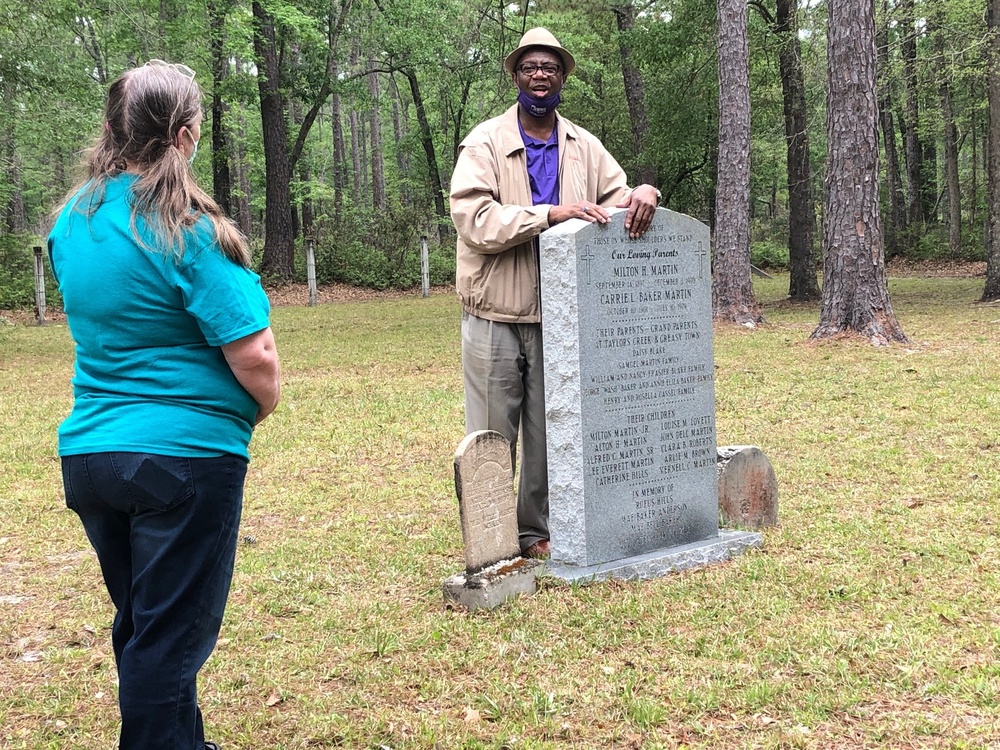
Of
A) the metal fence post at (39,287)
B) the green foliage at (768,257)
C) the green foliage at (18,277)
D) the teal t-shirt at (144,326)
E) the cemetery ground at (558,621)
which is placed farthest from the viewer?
the green foliage at (768,257)

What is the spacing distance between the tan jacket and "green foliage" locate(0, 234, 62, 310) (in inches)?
688

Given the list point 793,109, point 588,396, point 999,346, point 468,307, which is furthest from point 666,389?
point 793,109

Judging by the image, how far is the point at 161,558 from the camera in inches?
84.9

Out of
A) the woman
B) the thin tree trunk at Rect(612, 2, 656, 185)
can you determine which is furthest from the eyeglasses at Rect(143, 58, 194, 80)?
the thin tree trunk at Rect(612, 2, 656, 185)

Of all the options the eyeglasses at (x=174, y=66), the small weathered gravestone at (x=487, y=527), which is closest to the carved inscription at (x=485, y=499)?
the small weathered gravestone at (x=487, y=527)

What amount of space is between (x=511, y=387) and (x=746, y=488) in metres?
1.45

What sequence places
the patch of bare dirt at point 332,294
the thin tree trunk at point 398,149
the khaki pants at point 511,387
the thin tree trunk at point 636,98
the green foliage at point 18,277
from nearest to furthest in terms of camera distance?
the khaki pants at point 511,387 → the green foliage at point 18,277 → the patch of bare dirt at point 332,294 → the thin tree trunk at point 636,98 → the thin tree trunk at point 398,149

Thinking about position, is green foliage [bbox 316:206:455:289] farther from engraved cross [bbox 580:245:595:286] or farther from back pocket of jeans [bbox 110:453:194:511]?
back pocket of jeans [bbox 110:453:194:511]

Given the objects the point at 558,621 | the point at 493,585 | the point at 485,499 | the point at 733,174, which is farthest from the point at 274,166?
the point at 558,621

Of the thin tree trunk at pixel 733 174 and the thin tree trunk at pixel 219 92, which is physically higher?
the thin tree trunk at pixel 219 92

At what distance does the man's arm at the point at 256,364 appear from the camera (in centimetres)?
216

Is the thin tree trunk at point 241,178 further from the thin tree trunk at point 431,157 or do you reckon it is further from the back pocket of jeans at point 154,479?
the back pocket of jeans at point 154,479

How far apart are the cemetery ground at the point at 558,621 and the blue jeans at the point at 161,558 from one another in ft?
2.55

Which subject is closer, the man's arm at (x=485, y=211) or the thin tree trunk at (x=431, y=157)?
the man's arm at (x=485, y=211)
